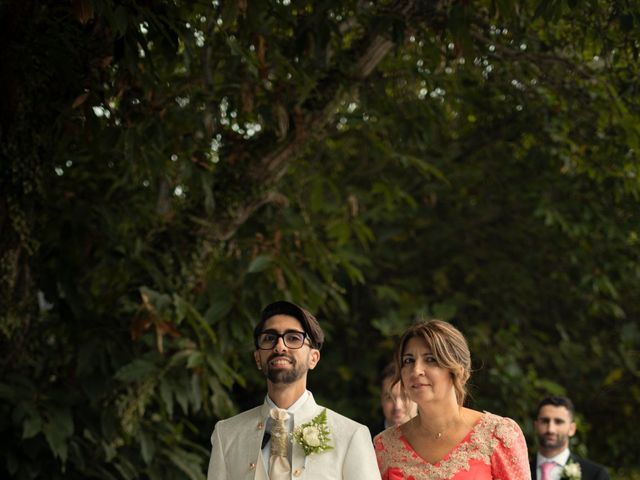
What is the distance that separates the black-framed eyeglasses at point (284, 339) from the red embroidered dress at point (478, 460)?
2.40 ft

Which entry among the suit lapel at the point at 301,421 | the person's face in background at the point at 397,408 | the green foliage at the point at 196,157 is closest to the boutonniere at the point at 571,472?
the person's face in background at the point at 397,408

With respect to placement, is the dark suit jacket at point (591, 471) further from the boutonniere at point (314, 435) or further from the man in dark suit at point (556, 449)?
the boutonniere at point (314, 435)

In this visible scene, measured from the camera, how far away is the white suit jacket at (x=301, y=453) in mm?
3527

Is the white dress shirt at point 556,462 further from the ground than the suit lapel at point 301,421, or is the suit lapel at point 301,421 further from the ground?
the white dress shirt at point 556,462

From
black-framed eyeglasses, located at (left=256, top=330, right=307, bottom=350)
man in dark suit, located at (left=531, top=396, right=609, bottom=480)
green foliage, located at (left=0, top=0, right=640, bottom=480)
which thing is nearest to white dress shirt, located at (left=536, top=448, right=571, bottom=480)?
man in dark suit, located at (left=531, top=396, right=609, bottom=480)

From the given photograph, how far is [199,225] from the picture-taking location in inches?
262

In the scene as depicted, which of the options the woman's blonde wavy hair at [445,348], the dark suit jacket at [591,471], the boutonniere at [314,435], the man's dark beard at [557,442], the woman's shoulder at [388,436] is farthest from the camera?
the man's dark beard at [557,442]

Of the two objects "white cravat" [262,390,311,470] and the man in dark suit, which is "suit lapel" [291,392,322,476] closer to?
"white cravat" [262,390,311,470]

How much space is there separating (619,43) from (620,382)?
568 centimetres

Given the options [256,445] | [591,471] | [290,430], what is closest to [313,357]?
[290,430]

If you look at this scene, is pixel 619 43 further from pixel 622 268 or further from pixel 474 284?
pixel 474 284

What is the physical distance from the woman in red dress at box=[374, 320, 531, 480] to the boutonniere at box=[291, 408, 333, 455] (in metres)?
0.49

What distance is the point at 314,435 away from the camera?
348cm

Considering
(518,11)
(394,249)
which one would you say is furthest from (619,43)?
(394,249)
